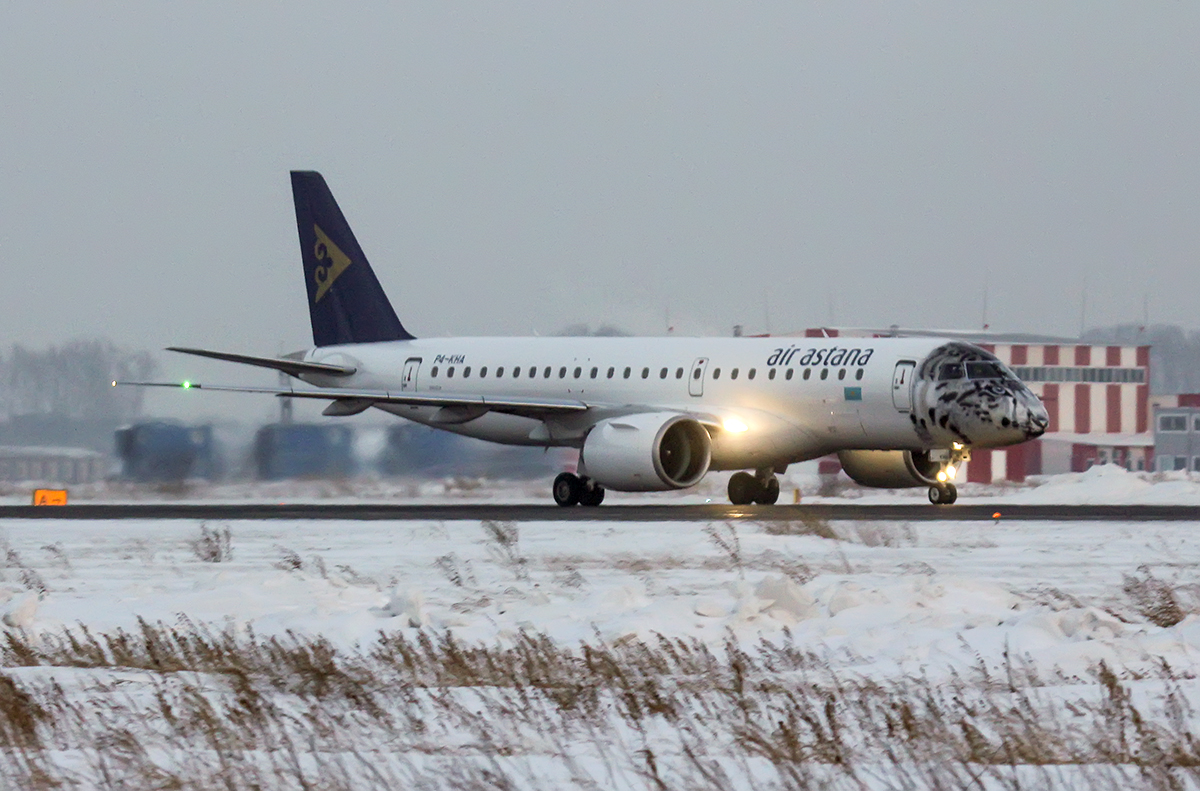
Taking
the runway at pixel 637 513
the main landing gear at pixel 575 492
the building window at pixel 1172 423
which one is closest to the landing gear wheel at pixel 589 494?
the main landing gear at pixel 575 492

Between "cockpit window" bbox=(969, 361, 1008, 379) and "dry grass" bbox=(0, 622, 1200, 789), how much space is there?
67.7 ft

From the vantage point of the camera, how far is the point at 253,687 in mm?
10945

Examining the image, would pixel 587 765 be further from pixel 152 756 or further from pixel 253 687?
pixel 253 687

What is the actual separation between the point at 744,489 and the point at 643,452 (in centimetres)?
479

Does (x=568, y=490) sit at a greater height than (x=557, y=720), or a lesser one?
lesser

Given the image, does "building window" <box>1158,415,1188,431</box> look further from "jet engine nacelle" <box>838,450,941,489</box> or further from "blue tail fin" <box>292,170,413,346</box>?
"jet engine nacelle" <box>838,450,941,489</box>

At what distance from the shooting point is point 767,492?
37344mm

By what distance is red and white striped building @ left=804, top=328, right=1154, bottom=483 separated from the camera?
89.2 metres

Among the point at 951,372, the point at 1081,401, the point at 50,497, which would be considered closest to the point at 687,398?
the point at 951,372

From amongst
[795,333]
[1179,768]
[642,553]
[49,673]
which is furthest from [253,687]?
[795,333]

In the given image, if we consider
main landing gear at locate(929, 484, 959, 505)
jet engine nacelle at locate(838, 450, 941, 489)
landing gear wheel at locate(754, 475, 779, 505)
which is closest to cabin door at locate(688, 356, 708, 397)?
landing gear wheel at locate(754, 475, 779, 505)

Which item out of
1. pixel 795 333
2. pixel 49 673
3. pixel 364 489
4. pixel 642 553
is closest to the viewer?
pixel 49 673

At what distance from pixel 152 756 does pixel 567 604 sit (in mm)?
6745

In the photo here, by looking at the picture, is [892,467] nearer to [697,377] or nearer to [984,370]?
[984,370]
